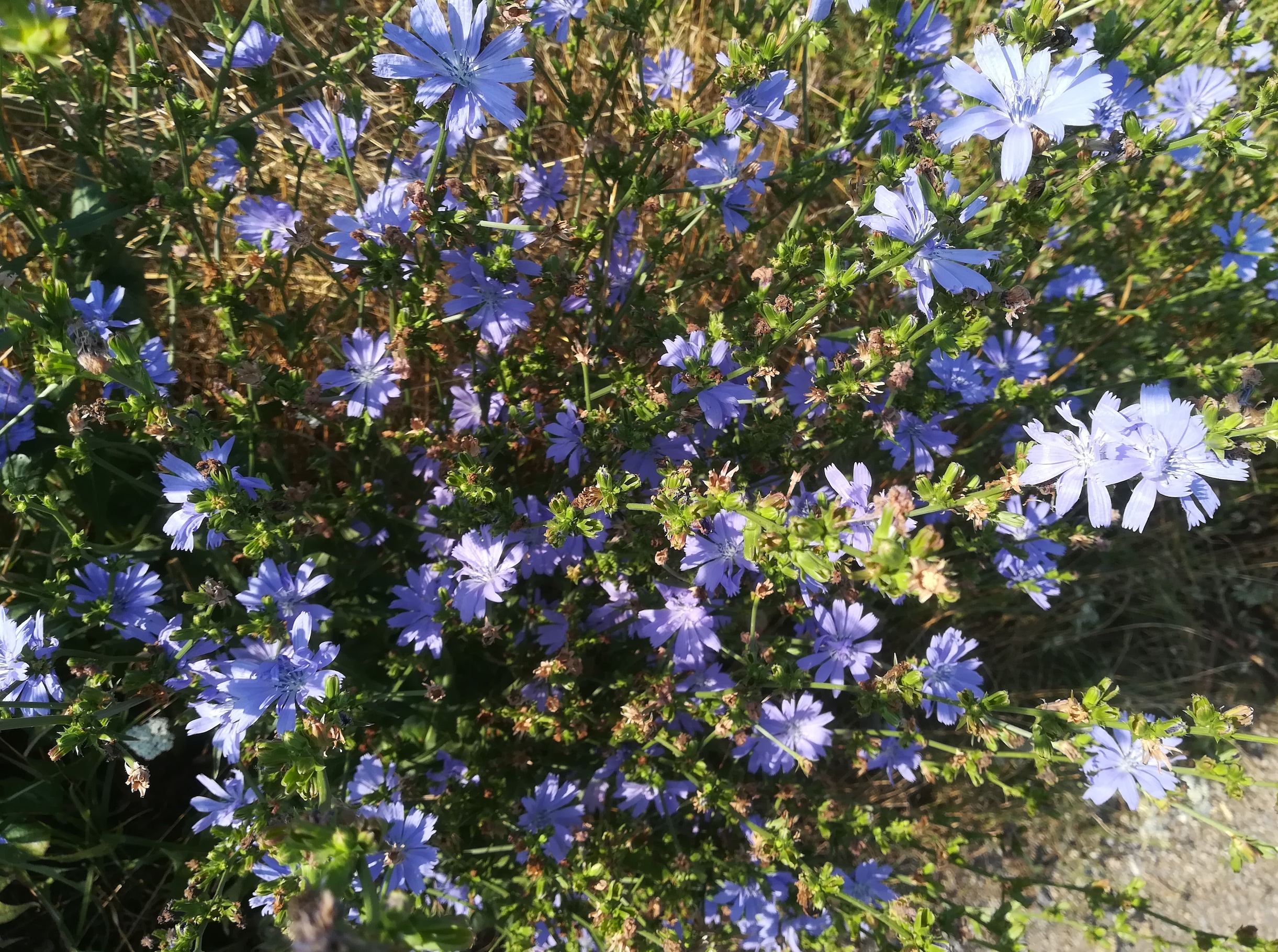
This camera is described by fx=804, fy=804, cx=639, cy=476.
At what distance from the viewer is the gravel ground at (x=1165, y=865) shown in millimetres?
3965

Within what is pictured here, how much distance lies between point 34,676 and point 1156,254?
4277mm

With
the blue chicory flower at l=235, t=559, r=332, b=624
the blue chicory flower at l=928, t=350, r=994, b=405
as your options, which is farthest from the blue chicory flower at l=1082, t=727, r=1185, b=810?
the blue chicory flower at l=235, t=559, r=332, b=624

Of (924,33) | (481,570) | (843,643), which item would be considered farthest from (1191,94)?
(481,570)

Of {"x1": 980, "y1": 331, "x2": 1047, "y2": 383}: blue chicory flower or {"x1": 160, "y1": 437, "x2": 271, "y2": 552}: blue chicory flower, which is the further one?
{"x1": 980, "y1": 331, "x2": 1047, "y2": 383}: blue chicory flower

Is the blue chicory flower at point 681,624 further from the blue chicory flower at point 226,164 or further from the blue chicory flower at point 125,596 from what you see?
the blue chicory flower at point 226,164

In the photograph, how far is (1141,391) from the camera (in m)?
2.11

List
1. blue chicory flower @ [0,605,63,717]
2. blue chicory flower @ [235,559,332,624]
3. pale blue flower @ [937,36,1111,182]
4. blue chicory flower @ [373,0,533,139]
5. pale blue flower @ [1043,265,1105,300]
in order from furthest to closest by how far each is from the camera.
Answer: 1. pale blue flower @ [1043,265,1105,300]
2. blue chicory flower @ [235,559,332,624]
3. blue chicory flower @ [0,605,63,717]
4. blue chicory flower @ [373,0,533,139]
5. pale blue flower @ [937,36,1111,182]

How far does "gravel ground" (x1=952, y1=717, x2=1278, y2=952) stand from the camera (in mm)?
3965

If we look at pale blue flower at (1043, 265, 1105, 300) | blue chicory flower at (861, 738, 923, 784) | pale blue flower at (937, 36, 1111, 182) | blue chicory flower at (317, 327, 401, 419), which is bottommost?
blue chicory flower at (861, 738, 923, 784)

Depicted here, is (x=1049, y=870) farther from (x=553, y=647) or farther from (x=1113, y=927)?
(x=553, y=647)

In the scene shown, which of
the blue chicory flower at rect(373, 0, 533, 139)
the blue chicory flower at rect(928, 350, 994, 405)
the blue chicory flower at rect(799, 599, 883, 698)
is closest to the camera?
the blue chicory flower at rect(373, 0, 533, 139)

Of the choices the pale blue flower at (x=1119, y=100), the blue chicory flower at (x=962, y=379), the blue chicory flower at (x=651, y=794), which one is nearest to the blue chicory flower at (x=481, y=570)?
the blue chicory flower at (x=651, y=794)

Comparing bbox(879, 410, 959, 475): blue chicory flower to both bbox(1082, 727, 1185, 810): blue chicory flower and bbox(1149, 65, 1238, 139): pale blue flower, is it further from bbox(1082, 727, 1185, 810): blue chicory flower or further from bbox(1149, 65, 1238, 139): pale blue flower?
bbox(1149, 65, 1238, 139): pale blue flower

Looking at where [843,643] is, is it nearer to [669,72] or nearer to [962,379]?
[962,379]
